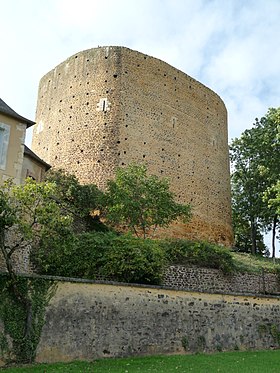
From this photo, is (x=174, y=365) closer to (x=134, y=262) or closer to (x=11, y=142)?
(x=134, y=262)

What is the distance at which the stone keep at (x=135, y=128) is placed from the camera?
23641 mm

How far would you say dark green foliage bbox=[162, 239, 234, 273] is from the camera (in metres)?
15.0

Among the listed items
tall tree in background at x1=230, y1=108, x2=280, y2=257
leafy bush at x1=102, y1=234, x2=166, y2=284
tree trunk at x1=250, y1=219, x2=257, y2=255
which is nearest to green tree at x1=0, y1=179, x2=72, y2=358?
leafy bush at x1=102, y1=234, x2=166, y2=284

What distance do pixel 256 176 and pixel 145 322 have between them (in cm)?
1789

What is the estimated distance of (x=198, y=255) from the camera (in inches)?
601

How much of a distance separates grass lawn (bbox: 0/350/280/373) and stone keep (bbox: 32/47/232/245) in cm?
1249

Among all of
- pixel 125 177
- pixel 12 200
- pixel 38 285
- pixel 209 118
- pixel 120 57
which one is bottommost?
pixel 38 285

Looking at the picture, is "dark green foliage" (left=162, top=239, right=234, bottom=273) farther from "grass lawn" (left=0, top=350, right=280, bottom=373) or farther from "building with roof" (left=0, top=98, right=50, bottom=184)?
"building with roof" (left=0, top=98, right=50, bottom=184)

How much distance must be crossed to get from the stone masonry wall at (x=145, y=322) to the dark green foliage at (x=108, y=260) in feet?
3.89

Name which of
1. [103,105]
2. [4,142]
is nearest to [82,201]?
[103,105]

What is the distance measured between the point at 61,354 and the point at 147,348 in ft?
7.10

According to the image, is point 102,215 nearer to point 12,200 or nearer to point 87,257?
point 87,257

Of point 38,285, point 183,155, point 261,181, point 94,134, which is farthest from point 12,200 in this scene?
point 261,181

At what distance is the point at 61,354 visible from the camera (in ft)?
30.7
